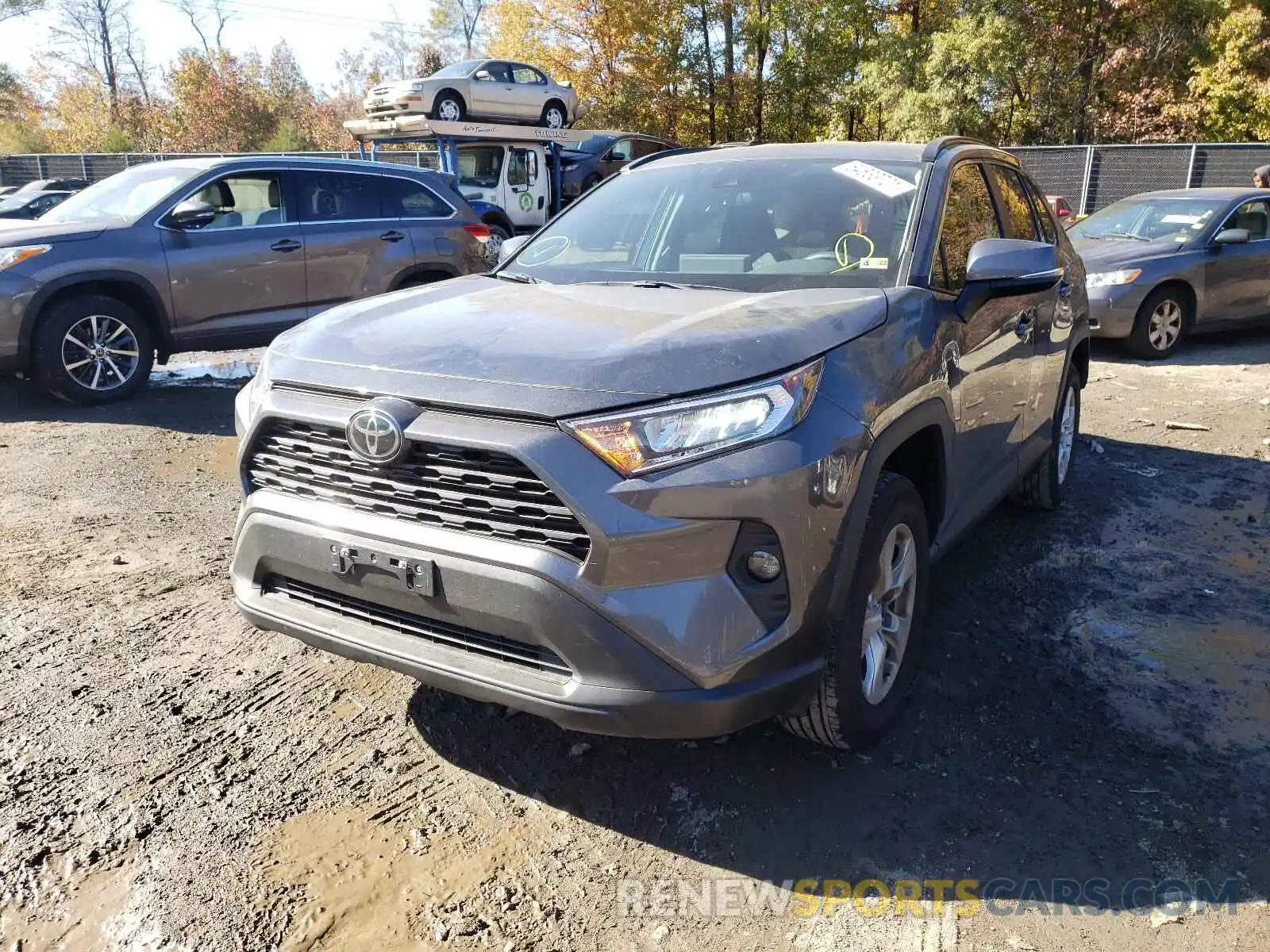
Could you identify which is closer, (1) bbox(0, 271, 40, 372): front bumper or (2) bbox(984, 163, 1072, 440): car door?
(2) bbox(984, 163, 1072, 440): car door

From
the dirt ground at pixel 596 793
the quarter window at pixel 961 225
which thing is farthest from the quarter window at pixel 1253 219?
the quarter window at pixel 961 225

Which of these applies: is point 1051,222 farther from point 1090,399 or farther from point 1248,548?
point 1090,399

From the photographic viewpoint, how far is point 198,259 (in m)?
7.39

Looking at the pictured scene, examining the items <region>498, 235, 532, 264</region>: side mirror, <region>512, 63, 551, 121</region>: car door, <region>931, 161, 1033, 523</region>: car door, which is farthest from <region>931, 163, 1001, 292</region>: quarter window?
<region>512, 63, 551, 121</region>: car door

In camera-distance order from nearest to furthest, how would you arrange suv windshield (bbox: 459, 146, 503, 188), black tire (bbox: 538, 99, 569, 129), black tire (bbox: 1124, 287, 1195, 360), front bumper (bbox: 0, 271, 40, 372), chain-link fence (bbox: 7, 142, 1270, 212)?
front bumper (bbox: 0, 271, 40, 372) → black tire (bbox: 1124, 287, 1195, 360) → suv windshield (bbox: 459, 146, 503, 188) → black tire (bbox: 538, 99, 569, 129) → chain-link fence (bbox: 7, 142, 1270, 212)

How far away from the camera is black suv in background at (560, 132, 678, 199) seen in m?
18.5

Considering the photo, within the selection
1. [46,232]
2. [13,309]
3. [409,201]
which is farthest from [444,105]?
[13,309]

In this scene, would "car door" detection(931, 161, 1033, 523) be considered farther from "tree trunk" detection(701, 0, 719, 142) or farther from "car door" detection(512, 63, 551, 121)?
"tree trunk" detection(701, 0, 719, 142)

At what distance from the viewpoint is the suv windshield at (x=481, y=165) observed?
16438 mm

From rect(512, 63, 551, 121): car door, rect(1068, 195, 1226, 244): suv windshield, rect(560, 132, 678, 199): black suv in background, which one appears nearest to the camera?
rect(1068, 195, 1226, 244): suv windshield

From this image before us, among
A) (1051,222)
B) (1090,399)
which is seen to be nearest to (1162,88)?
(1090,399)

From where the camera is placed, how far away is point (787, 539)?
2316mm

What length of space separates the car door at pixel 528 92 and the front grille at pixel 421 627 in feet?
52.6

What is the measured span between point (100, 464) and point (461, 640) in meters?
4.38
